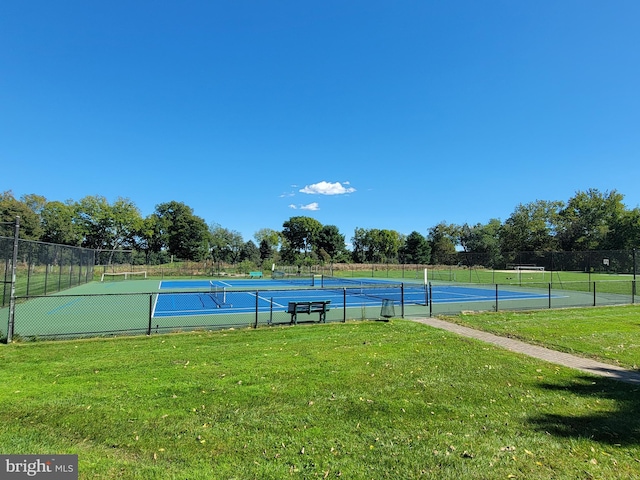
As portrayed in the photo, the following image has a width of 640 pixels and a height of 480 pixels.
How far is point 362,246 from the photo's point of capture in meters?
100

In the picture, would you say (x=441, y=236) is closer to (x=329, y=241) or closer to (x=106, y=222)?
(x=329, y=241)

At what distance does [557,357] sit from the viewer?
7742mm

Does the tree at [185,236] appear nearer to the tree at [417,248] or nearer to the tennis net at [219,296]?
the tree at [417,248]

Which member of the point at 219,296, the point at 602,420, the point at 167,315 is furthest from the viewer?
the point at 219,296

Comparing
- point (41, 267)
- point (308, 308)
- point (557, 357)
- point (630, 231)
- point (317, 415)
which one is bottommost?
point (557, 357)

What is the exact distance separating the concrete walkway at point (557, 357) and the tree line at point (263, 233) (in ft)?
136

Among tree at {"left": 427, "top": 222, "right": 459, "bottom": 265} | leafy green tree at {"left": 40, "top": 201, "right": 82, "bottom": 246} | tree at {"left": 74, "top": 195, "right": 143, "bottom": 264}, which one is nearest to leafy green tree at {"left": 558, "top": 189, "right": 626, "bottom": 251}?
tree at {"left": 427, "top": 222, "right": 459, "bottom": 265}

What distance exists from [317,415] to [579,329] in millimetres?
10107

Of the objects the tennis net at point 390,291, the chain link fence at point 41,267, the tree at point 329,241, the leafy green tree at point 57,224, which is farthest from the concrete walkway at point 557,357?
the tree at point 329,241

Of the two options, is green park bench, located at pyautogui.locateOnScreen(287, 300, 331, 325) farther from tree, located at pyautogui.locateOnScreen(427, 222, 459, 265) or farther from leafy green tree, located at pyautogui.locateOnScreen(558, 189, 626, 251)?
tree, located at pyautogui.locateOnScreen(427, 222, 459, 265)

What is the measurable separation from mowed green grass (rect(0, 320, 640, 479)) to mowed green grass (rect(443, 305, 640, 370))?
7.15ft

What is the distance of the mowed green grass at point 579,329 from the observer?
823cm

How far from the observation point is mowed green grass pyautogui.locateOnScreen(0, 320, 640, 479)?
340cm

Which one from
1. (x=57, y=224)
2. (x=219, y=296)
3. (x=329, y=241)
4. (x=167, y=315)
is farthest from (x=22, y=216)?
(x=329, y=241)
